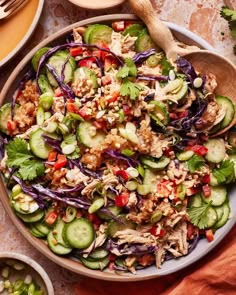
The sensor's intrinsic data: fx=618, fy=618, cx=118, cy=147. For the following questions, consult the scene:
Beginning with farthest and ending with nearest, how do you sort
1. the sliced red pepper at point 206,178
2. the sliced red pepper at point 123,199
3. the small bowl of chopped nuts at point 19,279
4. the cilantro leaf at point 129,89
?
the small bowl of chopped nuts at point 19,279, the sliced red pepper at point 206,178, the sliced red pepper at point 123,199, the cilantro leaf at point 129,89

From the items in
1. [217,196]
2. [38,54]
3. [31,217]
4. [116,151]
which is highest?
[38,54]

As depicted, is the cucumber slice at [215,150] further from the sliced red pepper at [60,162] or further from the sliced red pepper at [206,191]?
the sliced red pepper at [60,162]

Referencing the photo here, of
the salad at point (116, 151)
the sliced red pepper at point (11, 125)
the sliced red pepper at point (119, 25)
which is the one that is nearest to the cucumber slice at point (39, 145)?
the salad at point (116, 151)

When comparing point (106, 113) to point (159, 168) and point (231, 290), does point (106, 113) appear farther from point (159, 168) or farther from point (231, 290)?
point (231, 290)

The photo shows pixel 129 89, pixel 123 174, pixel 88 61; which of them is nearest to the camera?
pixel 129 89

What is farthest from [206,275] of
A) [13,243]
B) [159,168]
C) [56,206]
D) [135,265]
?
[13,243]

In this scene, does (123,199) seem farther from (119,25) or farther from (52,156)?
(119,25)

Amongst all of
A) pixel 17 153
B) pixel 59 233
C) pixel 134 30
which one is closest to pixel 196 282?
pixel 59 233

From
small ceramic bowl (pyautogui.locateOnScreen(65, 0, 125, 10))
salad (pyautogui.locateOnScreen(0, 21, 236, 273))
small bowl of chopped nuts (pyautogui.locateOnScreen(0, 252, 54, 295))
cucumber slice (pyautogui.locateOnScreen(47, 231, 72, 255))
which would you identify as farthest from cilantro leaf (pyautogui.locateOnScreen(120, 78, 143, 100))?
small bowl of chopped nuts (pyautogui.locateOnScreen(0, 252, 54, 295))
